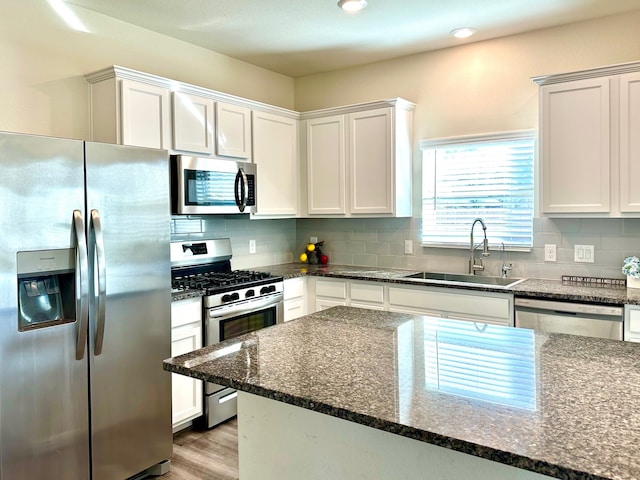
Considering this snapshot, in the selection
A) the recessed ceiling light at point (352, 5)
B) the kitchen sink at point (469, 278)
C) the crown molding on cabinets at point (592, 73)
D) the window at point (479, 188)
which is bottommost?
the kitchen sink at point (469, 278)

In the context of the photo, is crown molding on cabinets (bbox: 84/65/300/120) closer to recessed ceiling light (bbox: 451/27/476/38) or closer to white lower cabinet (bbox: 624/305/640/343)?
recessed ceiling light (bbox: 451/27/476/38)

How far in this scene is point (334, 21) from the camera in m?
3.39

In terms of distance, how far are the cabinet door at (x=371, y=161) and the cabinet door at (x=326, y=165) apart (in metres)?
0.09

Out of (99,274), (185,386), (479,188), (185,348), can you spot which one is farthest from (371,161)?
(99,274)

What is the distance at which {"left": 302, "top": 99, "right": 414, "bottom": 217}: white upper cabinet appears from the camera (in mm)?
3936

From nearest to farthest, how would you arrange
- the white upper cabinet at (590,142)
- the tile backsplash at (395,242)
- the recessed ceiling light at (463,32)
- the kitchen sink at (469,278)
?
1. the white upper cabinet at (590,142)
2. the tile backsplash at (395,242)
3. the recessed ceiling light at (463,32)
4. the kitchen sink at (469,278)

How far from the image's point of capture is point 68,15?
3.06 meters

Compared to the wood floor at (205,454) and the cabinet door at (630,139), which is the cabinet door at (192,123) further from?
the cabinet door at (630,139)

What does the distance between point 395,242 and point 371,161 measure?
2.46ft

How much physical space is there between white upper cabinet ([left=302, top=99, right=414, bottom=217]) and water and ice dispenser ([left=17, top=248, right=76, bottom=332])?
2.38 metres

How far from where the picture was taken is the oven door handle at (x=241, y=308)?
10.4 ft

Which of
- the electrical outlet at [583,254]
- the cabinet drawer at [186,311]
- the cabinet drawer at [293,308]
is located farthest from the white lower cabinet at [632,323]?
the cabinet drawer at [186,311]

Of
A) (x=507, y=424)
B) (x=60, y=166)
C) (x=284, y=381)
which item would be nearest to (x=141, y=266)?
(x=60, y=166)

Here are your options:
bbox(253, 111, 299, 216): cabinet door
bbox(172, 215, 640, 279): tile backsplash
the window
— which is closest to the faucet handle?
bbox(172, 215, 640, 279): tile backsplash
